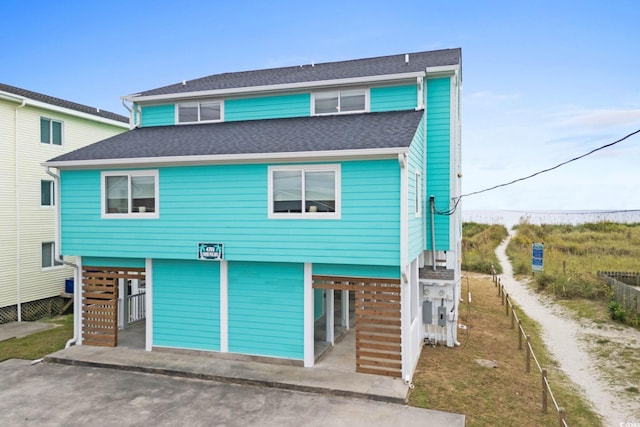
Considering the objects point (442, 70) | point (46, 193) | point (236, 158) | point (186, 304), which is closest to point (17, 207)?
point (46, 193)

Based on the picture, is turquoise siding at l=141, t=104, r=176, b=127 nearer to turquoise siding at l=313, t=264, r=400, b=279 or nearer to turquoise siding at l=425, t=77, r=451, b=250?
turquoise siding at l=313, t=264, r=400, b=279

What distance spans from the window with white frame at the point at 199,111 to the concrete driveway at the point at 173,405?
318 inches

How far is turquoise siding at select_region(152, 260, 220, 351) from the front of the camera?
10914mm

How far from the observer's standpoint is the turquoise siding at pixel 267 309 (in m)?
10.3

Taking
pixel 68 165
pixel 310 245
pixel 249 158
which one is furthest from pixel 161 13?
pixel 310 245

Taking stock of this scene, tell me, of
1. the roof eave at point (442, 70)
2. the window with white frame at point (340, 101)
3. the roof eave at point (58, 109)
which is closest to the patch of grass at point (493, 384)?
the window with white frame at point (340, 101)

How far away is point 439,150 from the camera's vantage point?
12.0m

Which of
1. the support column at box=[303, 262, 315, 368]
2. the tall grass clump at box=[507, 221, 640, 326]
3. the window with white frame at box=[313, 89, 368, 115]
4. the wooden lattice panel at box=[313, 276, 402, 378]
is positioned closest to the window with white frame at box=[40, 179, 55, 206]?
the window with white frame at box=[313, 89, 368, 115]

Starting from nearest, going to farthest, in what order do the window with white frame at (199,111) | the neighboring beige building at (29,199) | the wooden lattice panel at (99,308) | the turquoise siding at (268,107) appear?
the wooden lattice panel at (99,308), the turquoise siding at (268,107), the window with white frame at (199,111), the neighboring beige building at (29,199)

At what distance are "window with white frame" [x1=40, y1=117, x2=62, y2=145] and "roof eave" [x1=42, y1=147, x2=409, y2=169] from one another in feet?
22.9

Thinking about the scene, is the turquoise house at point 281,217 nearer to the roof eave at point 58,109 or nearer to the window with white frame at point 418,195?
the window with white frame at point 418,195

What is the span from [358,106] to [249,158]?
4364mm

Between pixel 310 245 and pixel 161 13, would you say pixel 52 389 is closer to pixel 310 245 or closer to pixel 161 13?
pixel 310 245

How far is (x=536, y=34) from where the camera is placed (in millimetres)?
15203
